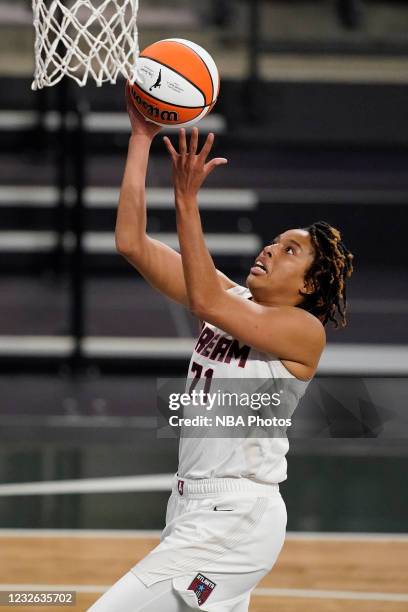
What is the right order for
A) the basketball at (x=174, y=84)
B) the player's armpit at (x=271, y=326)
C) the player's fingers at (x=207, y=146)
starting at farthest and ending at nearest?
1. the basketball at (x=174, y=84)
2. the player's armpit at (x=271, y=326)
3. the player's fingers at (x=207, y=146)

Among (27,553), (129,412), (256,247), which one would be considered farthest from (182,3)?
(27,553)

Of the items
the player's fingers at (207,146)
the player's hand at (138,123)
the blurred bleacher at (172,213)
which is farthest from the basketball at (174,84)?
the blurred bleacher at (172,213)

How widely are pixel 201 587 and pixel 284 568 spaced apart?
1994 mm

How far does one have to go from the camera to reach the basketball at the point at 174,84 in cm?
342

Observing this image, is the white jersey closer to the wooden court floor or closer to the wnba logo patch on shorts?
the wnba logo patch on shorts

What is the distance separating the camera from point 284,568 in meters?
5.31

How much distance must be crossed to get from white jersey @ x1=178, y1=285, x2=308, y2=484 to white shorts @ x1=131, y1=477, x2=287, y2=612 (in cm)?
4

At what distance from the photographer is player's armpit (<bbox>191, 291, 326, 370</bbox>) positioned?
3.31 meters

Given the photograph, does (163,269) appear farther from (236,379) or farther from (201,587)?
(201,587)

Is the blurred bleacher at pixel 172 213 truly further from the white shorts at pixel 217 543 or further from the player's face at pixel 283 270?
the player's face at pixel 283 270

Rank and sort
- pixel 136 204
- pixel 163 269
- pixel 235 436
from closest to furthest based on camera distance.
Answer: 1. pixel 136 204
2. pixel 235 436
3. pixel 163 269

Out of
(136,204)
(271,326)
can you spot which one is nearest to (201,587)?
(271,326)

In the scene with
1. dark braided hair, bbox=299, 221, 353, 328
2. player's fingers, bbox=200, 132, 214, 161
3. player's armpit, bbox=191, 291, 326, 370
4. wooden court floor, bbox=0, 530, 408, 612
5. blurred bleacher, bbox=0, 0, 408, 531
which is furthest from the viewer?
blurred bleacher, bbox=0, 0, 408, 531

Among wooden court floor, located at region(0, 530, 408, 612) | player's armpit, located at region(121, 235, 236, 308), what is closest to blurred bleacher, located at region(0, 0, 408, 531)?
wooden court floor, located at region(0, 530, 408, 612)
